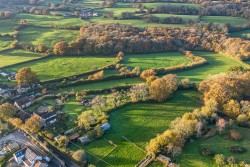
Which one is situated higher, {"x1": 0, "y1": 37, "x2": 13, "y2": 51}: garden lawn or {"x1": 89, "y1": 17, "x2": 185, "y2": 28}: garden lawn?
{"x1": 89, "y1": 17, "x2": 185, "y2": 28}: garden lawn

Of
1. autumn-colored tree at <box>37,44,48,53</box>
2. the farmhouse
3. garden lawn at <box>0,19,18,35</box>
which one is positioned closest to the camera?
autumn-colored tree at <box>37,44,48,53</box>

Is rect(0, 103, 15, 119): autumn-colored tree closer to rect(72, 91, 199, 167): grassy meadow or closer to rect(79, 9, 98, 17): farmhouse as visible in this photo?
rect(72, 91, 199, 167): grassy meadow

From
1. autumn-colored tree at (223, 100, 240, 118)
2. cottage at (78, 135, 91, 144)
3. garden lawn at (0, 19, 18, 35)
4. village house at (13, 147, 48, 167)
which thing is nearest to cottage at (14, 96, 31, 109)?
village house at (13, 147, 48, 167)

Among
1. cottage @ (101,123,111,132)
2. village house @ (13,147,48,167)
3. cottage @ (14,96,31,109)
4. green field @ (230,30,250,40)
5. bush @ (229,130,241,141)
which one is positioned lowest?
village house @ (13,147,48,167)

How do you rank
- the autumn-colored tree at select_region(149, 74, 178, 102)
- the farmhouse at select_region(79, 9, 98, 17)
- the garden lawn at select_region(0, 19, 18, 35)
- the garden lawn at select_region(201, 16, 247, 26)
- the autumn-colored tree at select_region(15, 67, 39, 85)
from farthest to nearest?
the farmhouse at select_region(79, 9, 98, 17) → the garden lawn at select_region(201, 16, 247, 26) → the garden lawn at select_region(0, 19, 18, 35) → the autumn-colored tree at select_region(15, 67, 39, 85) → the autumn-colored tree at select_region(149, 74, 178, 102)

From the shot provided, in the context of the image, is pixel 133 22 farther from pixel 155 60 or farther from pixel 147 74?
pixel 147 74

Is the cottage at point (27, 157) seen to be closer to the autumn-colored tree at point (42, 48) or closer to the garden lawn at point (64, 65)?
the garden lawn at point (64, 65)
